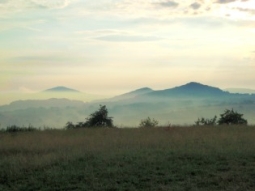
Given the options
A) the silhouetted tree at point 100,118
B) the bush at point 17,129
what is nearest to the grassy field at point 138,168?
the bush at point 17,129

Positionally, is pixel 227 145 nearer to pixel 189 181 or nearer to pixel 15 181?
pixel 189 181

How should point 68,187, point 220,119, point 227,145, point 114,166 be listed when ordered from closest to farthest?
1. point 68,187
2. point 114,166
3. point 227,145
4. point 220,119

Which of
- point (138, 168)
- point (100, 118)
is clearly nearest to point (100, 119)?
point (100, 118)

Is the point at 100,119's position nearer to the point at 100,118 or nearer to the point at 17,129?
the point at 100,118

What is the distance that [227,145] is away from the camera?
15.8 meters

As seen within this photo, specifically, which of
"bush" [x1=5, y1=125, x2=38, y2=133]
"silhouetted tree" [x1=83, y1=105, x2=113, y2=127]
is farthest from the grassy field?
"silhouetted tree" [x1=83, y1=105, x2=113, y2=127]

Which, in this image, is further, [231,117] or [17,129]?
[231,117]

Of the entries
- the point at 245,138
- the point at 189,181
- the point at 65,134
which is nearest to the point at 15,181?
the point at 189,181

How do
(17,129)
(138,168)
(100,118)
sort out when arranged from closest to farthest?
(138,168), (17,129), (100,118)

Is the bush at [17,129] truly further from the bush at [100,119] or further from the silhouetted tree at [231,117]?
the silhouetted tree at [231,117]

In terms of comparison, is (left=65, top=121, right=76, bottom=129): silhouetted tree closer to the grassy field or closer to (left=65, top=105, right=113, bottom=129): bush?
(left=65, top=105, right=113, bottom=129): bush

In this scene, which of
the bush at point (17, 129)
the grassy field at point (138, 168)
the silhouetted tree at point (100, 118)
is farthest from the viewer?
the silhouetted tree at point (100, 118)

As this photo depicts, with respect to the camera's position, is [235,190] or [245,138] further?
[245,138]

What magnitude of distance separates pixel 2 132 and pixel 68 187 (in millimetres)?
16274
